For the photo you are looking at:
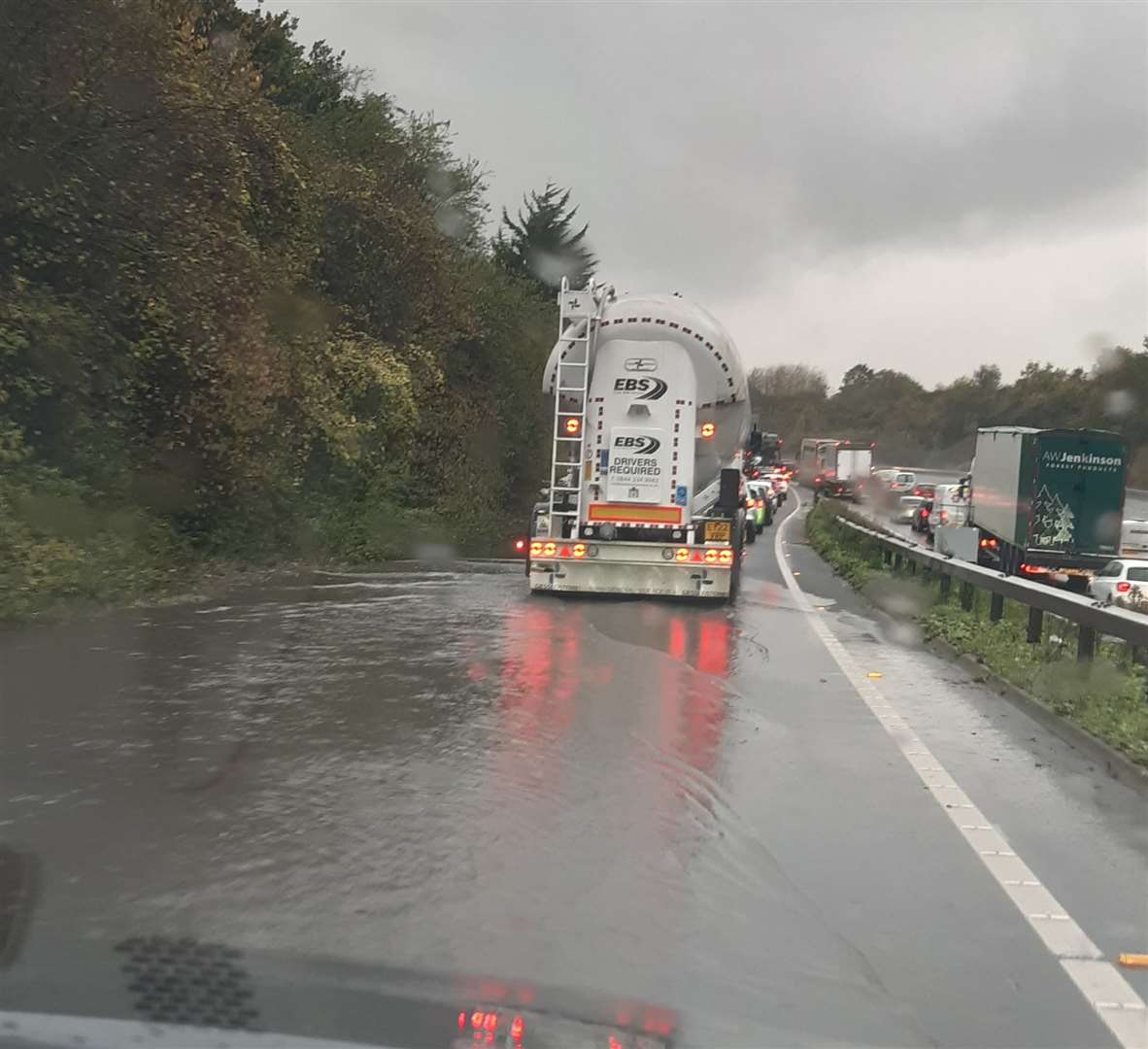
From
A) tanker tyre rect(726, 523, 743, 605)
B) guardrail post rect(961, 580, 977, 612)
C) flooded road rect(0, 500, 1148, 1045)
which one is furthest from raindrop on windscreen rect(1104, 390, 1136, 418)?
flooded road rect(0, 500, 1148, 1045)

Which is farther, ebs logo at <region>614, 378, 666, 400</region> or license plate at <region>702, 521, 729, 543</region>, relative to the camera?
ebs logo at <region>614, 378, 666, 400</region>

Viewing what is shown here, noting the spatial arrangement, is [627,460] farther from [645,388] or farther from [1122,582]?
[1122,582]

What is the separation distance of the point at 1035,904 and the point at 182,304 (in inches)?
519

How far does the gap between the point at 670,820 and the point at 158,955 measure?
2.82 m

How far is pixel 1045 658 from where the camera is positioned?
38.8 feet

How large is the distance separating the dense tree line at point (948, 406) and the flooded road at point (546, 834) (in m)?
11.2

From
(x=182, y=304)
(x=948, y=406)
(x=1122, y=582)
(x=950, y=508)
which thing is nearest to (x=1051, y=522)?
(x=1122, y=582)

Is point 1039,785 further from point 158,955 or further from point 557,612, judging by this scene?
point 557,612

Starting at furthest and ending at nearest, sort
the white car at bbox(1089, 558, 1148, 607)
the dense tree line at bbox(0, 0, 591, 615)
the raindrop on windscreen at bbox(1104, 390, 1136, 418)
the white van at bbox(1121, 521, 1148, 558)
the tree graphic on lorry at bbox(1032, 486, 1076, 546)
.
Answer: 1. the raindrop on windscreen at bbox(1104, 390, 1136, 418)
2. the white van at bbox(1121, 521, 1148, 558)
3. the tree graphic on lorry at bbox(1032, 486, 1076, 546)
4. the white car at bbox(1089, 558, 1148, 607)
5. the dense tree line at bbox(0, 0, 591, 615)

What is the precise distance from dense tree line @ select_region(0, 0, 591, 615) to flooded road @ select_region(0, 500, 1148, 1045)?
200 inches

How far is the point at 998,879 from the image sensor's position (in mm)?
5844

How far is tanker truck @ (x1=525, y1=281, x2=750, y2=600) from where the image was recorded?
16.9 metres

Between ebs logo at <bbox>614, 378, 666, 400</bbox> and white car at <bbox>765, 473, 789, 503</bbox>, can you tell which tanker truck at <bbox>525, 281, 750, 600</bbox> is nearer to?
ebs logo at <bbox>614, 378, 666, 400</bbox>

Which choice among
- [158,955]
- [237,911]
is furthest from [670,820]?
[158,955]
